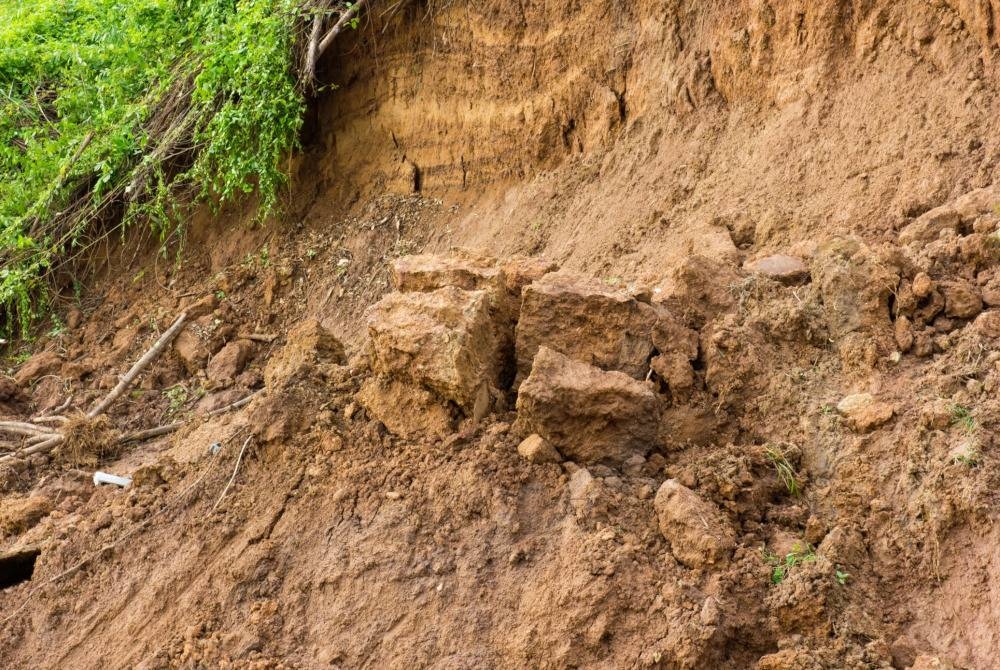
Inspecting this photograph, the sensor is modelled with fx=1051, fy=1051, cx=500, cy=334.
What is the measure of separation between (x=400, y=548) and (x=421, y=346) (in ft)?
2.23

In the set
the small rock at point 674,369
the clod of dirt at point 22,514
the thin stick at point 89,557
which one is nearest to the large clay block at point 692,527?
the small rock at point 674,369

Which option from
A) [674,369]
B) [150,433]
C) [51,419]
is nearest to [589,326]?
[674,369]

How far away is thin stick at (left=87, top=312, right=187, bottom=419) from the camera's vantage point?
5492 mm

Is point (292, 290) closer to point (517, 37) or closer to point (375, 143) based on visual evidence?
point (375, 143)

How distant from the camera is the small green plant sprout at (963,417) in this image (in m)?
3.07

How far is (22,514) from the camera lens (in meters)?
4.20

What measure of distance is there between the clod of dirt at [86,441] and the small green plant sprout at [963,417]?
366cm

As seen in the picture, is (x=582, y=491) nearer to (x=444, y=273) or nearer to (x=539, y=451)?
(x=539, y=451)

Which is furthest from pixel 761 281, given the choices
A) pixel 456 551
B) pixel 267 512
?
pixel 267 512

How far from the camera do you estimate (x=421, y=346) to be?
354cm

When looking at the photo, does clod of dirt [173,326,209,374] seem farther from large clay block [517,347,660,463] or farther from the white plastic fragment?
large clay block [517,347,660,463]

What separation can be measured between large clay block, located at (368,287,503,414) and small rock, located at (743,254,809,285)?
1067mm

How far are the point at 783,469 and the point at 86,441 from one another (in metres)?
3.24

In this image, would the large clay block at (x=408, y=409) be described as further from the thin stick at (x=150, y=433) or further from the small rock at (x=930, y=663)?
the thin stick at (x=150, y=433)
